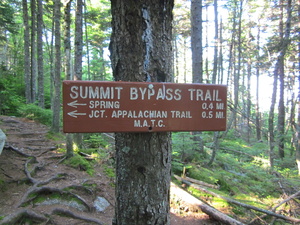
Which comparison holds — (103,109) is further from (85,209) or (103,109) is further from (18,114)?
(18,114)

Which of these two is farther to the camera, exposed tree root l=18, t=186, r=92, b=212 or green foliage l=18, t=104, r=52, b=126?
green foliage l=18, t=104, r=52, b=126

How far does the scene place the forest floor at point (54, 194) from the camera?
3877 millimetres

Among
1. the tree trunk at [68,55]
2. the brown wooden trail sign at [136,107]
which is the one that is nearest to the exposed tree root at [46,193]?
the tree trunk at [68,55]

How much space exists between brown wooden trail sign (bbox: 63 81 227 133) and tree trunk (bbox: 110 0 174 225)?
0.47 feet

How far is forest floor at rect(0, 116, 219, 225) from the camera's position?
3877 mm

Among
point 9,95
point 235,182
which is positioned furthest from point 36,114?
point 235,182

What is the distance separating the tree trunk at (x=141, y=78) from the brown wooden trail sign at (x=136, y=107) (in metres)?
0.14

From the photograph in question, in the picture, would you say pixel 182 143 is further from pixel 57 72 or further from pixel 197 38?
pixel 57 72

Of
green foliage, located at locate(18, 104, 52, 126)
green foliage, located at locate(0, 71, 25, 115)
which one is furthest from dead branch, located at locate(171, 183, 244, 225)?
green foliage, located at locate(0, 71, 25, 115)

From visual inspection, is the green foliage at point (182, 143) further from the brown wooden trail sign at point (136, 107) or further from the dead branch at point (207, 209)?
the brown wooden trail sign at point (136, 107)

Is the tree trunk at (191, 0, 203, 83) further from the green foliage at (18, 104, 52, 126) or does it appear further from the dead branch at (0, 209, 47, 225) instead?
the green foliage at (18, 104, 52, 126)

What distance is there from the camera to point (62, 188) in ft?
15.1

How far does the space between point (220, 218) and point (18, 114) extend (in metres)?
13.7

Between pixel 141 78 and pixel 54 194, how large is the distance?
412cm
